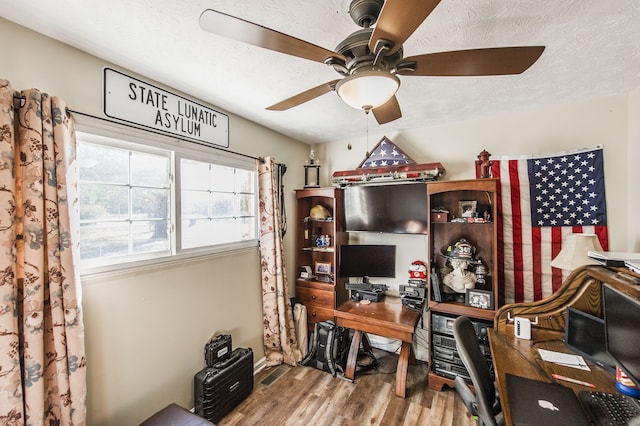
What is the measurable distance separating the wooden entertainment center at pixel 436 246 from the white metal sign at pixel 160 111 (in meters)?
1.24

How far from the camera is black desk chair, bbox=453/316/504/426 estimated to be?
114 cm

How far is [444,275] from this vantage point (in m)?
2.57

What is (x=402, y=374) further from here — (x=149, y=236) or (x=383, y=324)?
(x=149, y=236)

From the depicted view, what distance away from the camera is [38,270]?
4.17 feet

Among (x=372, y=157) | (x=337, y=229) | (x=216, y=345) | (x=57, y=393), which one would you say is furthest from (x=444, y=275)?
Answer: (x=57, y=393)

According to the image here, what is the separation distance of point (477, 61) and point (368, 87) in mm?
474

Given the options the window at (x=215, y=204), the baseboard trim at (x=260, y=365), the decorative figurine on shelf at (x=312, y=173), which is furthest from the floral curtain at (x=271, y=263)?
the decorative figurine on shelf at (x=312, y=173)

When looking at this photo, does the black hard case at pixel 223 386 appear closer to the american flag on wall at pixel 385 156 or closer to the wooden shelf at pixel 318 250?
the wooden shelf at pixel 318 250

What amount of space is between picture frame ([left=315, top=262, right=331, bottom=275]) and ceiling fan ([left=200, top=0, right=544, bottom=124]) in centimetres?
231

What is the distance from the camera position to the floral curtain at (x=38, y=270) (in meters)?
1.18

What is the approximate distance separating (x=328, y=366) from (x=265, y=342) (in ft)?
2.23

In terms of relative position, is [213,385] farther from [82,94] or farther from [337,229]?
[82,94]

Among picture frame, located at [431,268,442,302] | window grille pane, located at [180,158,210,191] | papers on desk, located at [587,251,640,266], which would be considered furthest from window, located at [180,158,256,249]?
papers on desk, located at [587,251,640,266]

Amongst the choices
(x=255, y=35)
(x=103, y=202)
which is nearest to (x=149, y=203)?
(x=103, y=202)
